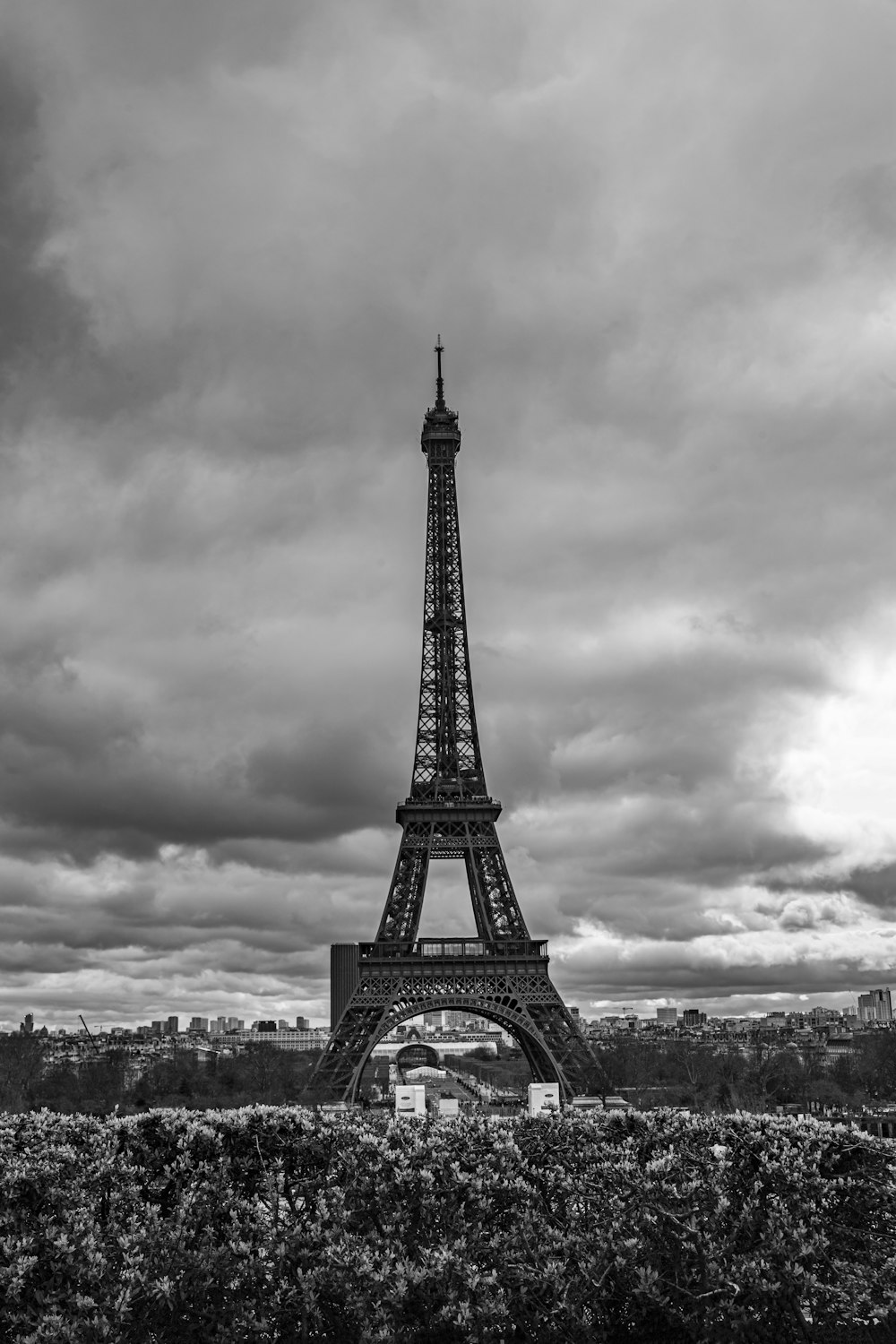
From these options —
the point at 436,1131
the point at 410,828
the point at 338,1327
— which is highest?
the point at 410,828

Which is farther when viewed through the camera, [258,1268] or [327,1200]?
[327,1200]

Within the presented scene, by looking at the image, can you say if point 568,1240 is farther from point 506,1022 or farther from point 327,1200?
point 506,1022

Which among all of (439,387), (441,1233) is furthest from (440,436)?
(441,1233)

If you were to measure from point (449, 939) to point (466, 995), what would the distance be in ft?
11.0

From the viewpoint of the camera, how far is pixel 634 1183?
612 inches

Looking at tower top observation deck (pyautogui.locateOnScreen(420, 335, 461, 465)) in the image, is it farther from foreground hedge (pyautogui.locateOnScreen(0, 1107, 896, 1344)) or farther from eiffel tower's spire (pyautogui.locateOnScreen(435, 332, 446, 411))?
foreground hedge (pyautogui.locateOnScreen(0, 1107, 896, 1344))

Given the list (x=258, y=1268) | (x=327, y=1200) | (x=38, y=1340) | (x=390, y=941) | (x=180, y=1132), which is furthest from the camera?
(x=390, y=941)

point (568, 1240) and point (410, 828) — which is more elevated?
point (410, 828)

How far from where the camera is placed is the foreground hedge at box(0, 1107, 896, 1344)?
1424cm

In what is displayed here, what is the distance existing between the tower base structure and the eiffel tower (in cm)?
6

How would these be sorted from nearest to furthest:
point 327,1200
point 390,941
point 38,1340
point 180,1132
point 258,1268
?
point 38,1340 < point 258,1268 < point 327,1200 < point 180,1132 < point 390,941

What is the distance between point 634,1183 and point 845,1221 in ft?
11.0

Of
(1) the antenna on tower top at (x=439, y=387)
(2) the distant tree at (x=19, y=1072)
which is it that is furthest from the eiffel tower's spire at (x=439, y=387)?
(2) the distant tree at (x=19, y=1072)

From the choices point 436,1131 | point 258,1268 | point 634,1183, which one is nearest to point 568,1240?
point 634,1183
